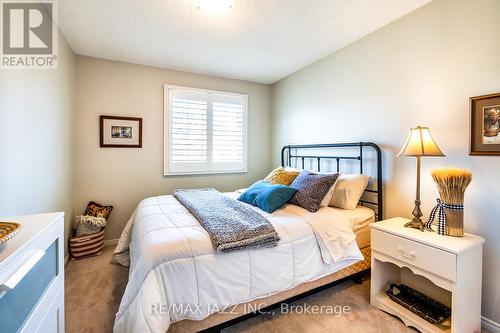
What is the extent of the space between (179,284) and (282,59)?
9.29 feet

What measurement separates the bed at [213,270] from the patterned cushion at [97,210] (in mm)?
1141

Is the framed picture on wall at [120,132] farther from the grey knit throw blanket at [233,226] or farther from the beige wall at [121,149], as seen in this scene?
the grey knit throw blanket at [233,226]

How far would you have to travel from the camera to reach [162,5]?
6.35ft

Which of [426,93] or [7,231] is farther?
[426,93]

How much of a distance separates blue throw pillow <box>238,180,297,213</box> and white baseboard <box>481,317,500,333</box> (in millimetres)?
1641

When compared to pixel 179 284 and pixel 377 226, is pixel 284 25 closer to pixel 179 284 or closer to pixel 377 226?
pixel 377 226

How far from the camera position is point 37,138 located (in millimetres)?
1908

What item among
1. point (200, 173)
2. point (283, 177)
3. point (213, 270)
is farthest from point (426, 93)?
point (200, 173)

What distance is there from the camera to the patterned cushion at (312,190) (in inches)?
86.3

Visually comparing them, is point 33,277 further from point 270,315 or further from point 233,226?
point 270,315

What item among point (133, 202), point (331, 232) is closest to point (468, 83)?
point (331, 232)

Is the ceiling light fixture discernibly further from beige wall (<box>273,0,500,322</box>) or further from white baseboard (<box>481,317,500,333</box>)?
white baseboard (<box>481,317,500,333</box>)

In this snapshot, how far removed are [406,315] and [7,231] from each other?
2356mm

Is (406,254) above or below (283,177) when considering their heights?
below
